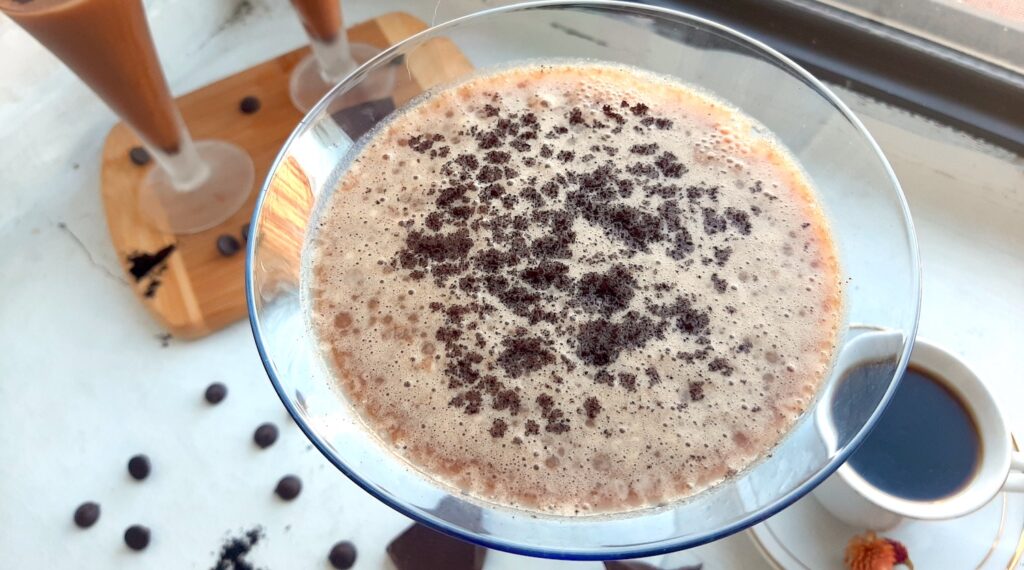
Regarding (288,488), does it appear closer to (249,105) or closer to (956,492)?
(249,105)

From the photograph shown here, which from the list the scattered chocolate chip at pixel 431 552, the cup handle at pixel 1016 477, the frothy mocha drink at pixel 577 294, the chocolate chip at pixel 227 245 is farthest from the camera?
the chocolate chip at pixel 227 245

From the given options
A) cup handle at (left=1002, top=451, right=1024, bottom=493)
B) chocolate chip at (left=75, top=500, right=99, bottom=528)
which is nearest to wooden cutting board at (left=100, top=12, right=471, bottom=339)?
chocolate chip at (left=75, top=500, right=99, bottom=528)

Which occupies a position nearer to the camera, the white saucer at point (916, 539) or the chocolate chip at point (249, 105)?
the white saucer at point (916, 539)

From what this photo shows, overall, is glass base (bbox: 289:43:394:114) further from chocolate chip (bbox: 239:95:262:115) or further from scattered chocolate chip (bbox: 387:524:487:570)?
scattered chocolate chip (bbox: 387:524:487:570)

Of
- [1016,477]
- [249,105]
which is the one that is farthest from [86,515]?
[1016,477]

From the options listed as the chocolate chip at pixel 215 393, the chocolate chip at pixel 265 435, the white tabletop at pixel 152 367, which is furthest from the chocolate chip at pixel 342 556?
the chocolate chip at pixel 215 393

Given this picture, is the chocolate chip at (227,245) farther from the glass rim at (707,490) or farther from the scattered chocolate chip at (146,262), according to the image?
the glass rim at (707,490)

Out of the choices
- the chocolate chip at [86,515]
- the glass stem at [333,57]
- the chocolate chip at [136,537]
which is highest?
the glass stem at [333,57]
